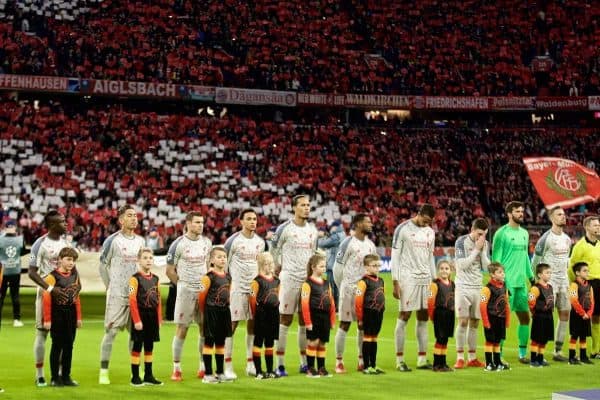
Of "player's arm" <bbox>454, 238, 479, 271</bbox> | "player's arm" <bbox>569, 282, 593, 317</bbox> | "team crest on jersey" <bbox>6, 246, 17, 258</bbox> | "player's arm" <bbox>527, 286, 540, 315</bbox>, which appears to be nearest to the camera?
"player's arm" <bbox>454, 238, 479, 271</bbox>

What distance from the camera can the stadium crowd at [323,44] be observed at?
1638 inches

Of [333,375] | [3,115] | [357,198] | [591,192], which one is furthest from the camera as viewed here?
[357,198]

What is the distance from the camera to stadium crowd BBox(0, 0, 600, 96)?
41.6m

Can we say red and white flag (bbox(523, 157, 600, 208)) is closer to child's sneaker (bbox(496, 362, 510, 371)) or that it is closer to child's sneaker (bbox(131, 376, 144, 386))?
child's sneaker (bbox(496, 362, 510, 371))

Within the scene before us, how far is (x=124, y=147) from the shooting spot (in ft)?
133

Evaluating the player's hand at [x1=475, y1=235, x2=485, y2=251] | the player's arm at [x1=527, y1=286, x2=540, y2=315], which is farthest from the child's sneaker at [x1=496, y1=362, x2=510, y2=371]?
the player's hand at [x1=475, y1=235, x2=485, y2=251]

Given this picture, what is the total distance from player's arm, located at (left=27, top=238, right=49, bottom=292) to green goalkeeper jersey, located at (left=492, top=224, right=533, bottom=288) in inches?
265

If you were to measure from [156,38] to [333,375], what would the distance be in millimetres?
31221

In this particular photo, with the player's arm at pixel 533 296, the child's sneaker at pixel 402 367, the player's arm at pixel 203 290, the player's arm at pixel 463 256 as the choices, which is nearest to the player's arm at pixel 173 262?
the player's arm at pixel 203 290

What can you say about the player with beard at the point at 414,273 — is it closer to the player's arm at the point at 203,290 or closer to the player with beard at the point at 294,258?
the player with beard at the point at 294,258

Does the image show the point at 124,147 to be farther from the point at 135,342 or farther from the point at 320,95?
the point at 135,342

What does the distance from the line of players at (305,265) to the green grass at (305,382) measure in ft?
1.45

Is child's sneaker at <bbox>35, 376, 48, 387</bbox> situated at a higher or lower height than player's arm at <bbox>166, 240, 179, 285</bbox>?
lower

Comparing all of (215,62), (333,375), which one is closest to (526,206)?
(215,62)
